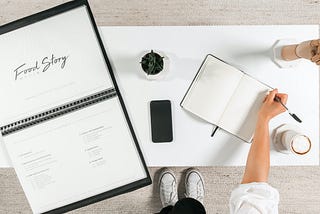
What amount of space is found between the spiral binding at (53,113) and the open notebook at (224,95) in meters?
0.24

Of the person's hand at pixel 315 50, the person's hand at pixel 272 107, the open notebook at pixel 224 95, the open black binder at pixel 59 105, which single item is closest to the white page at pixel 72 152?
the open black binder at pixel 59 105

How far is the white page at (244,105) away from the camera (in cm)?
87

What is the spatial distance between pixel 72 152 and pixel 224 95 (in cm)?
45

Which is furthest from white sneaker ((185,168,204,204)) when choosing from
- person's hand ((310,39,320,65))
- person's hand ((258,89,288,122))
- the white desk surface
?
person's hand ((310,39,320,65))

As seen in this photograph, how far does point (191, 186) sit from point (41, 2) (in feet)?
2.38

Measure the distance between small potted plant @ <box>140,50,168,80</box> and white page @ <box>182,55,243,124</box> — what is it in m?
0.11

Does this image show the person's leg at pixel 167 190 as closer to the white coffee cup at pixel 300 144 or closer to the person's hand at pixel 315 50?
the white coffee cup at pixel 300 144

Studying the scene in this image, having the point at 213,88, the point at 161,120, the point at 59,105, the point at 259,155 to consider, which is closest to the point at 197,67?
the point at 213,88

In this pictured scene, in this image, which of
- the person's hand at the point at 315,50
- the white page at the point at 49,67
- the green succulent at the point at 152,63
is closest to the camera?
the person's hand at the point at 315,50

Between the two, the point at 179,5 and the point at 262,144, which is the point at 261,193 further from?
the point at 179,5

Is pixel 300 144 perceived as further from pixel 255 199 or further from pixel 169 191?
pixel 169 191

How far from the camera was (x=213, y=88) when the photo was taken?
87 centimetres

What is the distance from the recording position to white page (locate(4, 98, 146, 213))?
36.2 inches

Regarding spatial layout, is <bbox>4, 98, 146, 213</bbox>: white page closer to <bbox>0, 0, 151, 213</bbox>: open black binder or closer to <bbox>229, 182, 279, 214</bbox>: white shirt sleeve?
<bbox>0, 0, 151, 213</bbox>: open black binder
